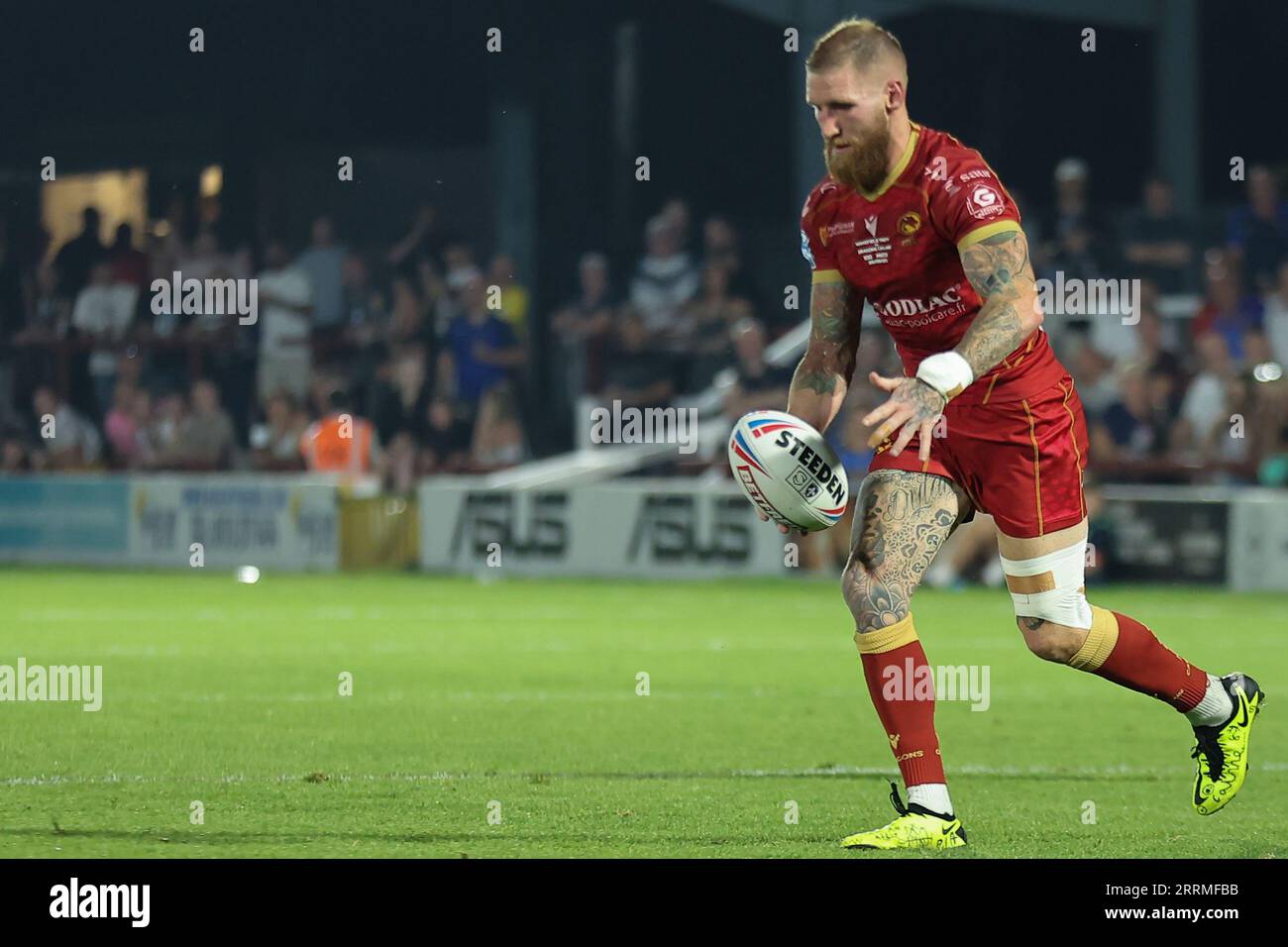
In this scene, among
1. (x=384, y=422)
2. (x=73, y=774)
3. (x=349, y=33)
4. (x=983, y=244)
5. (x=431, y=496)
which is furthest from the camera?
(x=349, y=33)

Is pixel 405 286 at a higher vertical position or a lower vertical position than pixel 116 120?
lower

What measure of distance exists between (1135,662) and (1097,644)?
16 cm

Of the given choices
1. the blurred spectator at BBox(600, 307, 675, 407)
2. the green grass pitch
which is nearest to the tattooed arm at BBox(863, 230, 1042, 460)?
the green grass pitch

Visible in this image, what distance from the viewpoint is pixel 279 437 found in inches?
890

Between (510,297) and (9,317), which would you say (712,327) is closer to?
(510,297)

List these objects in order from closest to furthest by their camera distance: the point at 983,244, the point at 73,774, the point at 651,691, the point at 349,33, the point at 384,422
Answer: the point at 983,244 → the point at 73,774 → the point at 651,691 → the point at 384,422 → the point at 349,33

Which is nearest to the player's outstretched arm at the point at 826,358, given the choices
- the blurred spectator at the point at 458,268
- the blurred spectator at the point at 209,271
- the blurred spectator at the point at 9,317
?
the blurred spectator at the point at 458,268

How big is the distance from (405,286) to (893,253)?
56.4 feet

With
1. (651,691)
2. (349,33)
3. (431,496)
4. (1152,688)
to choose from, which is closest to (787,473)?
(1152,688)

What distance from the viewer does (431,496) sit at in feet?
64.3

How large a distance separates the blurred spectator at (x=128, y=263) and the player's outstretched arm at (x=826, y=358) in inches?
720

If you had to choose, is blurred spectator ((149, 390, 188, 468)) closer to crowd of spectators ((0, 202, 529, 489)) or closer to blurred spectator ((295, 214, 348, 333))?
crowd of spectators ((0, 202, 529, 489))

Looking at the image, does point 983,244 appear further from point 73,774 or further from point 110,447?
point 110,447

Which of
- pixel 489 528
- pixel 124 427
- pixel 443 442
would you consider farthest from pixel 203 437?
pixel 489 528
